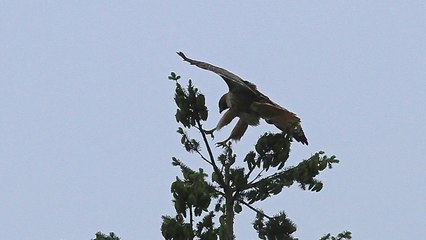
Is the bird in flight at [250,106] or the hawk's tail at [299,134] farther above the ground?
the bird in flight at [250,106]

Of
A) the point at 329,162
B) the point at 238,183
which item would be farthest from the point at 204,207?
the point at 329,162

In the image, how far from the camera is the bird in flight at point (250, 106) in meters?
11.8

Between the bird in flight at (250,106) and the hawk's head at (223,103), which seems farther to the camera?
the hawk's head at (223,103)

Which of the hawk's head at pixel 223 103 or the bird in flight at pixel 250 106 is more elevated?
the hawk's head at pixel 223 103

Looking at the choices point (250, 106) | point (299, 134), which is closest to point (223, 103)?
point (250, 106)

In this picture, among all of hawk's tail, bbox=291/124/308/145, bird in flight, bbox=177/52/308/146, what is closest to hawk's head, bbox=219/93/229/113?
bird in flight, bbox=177/52/308/146

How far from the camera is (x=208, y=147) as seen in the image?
1199 centimetres

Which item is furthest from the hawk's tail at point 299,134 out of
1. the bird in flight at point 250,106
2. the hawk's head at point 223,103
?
the hawk's head at point 223,103

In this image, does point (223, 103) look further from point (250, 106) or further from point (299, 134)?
point (299, 134)

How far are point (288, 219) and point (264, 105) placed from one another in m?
1.42

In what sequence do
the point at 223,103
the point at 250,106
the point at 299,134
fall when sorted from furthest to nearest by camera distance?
the point at 223,103, the point at 250,106, the point at 299,134

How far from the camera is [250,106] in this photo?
1209 cm

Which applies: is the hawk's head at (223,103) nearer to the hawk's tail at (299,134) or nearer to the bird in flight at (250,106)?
the bird in flight at (250,106)

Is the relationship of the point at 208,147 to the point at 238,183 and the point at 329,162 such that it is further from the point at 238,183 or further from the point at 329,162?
the point at 329,162
